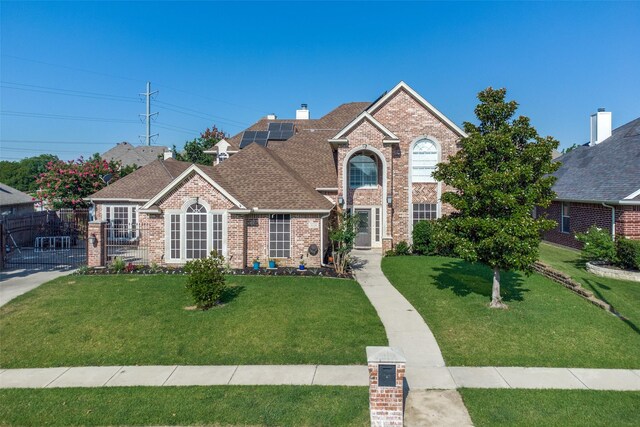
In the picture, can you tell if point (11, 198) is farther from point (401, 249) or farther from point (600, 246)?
point (600, 246)

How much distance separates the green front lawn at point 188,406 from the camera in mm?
6891

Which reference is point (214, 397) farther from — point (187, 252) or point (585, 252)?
point (585, 252)

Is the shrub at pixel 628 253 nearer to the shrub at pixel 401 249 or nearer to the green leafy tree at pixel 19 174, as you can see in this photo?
the shrub at pixel 401 249

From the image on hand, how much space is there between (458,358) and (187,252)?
12.5 meters

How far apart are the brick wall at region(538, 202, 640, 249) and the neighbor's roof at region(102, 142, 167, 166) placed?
147 ft

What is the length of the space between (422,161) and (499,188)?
37.5 ft

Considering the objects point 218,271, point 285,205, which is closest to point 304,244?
point 285,205

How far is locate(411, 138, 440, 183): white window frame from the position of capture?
2289 cm

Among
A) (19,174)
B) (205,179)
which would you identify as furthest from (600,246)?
(19,174)

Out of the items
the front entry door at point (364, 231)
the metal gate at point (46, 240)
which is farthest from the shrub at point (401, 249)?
the metal gate at point (46, 240)

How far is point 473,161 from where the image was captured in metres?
12.3

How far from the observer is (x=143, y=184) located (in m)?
25.1

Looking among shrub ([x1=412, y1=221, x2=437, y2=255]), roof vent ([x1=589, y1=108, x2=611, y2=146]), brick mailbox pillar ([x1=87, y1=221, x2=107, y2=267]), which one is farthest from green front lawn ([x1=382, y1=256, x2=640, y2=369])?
roof vent ([x1=589, y1=108, x2=611, y2=146])

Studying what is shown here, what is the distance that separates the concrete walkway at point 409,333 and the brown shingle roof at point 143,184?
13.9 m
